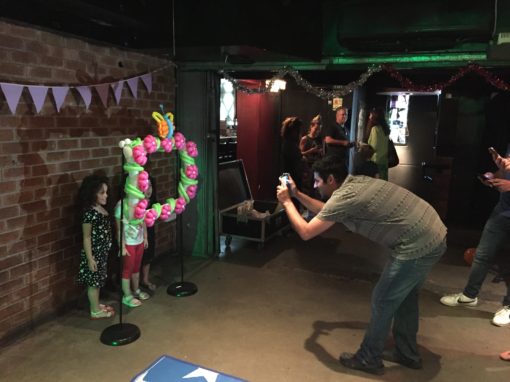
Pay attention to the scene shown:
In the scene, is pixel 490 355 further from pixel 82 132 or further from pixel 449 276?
pixel 82 132

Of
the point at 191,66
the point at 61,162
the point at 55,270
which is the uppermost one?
the point at 191,66

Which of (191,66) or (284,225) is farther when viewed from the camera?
(284,225)

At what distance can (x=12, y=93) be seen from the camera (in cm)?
332

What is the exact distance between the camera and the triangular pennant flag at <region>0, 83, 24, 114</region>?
129 inches

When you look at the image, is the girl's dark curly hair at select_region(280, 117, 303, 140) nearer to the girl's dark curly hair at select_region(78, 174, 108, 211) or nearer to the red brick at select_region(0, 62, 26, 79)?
the girl's dark curly hair at select_region(78, 174, 108, 211)

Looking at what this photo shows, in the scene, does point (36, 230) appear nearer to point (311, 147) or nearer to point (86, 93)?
point (86, 93)

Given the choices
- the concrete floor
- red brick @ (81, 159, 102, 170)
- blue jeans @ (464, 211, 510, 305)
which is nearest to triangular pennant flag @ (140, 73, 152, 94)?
red brick @ (81, 159, 102, 170)

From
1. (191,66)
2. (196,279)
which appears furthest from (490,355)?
(191,66)

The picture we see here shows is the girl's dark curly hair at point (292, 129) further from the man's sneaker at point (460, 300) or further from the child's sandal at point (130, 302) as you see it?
the child's sandal at point (130, 302)

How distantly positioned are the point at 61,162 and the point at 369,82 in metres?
7.32

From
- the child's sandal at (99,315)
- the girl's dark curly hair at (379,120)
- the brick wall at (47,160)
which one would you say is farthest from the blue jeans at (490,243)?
the brick wall at (47,160)

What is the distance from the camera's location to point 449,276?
17.2 feet

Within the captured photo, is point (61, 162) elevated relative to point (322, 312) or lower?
elevated

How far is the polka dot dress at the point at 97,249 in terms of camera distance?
3.82 metres
